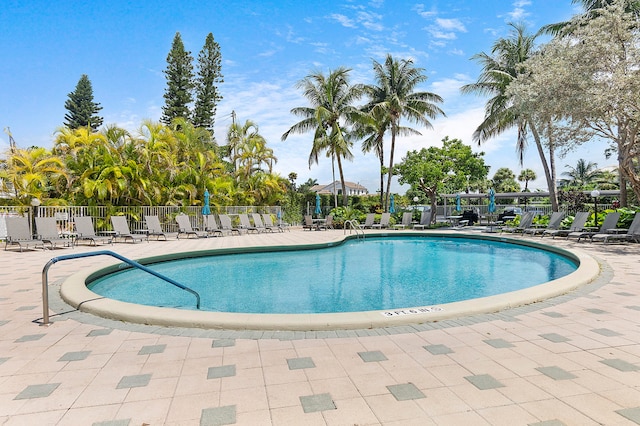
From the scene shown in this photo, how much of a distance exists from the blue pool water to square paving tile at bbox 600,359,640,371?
3.13 m

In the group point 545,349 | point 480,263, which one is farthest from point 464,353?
point 480,263

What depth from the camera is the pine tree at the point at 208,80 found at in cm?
3403

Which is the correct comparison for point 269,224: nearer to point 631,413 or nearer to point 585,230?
point 585,230

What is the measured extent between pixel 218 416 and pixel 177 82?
34.8 meters

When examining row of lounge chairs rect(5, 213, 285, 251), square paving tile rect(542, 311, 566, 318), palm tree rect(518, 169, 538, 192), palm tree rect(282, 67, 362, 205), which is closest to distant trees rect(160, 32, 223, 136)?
palm tree rect(282, 67, 362, 205)

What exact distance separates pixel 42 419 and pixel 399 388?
7.43ft

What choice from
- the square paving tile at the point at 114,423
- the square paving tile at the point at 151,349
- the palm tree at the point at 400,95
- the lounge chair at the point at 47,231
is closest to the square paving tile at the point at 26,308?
the square paving tile at the point at 151,349

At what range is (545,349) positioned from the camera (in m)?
3.31

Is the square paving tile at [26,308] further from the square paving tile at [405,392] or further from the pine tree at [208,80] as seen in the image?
the pine tree at [208,80]

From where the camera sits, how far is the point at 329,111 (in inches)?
907

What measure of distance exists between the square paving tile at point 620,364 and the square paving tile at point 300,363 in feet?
7.76

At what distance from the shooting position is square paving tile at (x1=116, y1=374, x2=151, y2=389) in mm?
2700

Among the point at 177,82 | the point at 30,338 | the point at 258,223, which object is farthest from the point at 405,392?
the point at 177,82

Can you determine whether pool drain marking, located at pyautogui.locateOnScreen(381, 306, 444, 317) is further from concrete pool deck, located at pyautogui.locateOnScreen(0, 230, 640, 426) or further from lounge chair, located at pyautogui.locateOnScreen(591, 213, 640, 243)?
lounge chair, located at pyautogui.locateOnScreen(591, 213, 640, 243)
